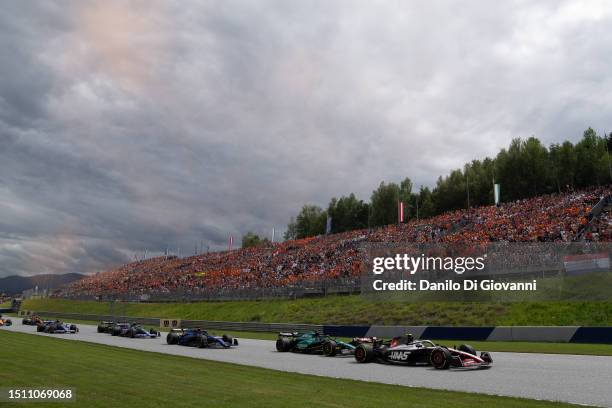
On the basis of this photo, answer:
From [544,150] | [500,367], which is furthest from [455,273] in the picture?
[544,150]

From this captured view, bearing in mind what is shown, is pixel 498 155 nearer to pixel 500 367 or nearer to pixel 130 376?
pixel 500 367

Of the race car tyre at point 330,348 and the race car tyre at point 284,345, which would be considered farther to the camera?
the race car tyre at point 284,345

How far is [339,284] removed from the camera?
1462 inches

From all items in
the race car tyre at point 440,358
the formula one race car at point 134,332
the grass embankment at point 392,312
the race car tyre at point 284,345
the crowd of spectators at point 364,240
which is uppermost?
the crowd of spectators at point 364,240

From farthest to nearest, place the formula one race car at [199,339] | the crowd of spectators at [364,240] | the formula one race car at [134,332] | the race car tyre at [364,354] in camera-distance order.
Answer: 1. the crowd of spectators at [364,240]
2. the formula one race car at [134,332]
3. the formula one race car at [199,339]
4. the race car tyre at [364,354]

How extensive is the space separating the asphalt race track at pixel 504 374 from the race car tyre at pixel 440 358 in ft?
1.21

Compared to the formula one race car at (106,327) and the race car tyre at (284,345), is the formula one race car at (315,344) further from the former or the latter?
the formula one race car at (106,327)

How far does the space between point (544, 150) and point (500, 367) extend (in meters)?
55.4

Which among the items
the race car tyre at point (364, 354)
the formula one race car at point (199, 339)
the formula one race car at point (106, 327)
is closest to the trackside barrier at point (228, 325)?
the formula one race car at point (106, 327)

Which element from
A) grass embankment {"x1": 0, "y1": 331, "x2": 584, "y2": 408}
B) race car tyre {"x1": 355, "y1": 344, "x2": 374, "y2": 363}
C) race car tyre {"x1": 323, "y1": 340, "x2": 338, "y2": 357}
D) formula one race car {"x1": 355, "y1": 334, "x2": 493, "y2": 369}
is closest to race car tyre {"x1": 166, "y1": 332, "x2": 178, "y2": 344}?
race car tyre {"x1": 323, "y1": 340, "x2": 338, "y2": 357}

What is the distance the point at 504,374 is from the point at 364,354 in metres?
5.00

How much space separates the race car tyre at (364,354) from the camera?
1666 cm

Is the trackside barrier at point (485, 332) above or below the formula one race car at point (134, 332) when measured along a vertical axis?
above

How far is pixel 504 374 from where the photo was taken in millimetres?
12883
